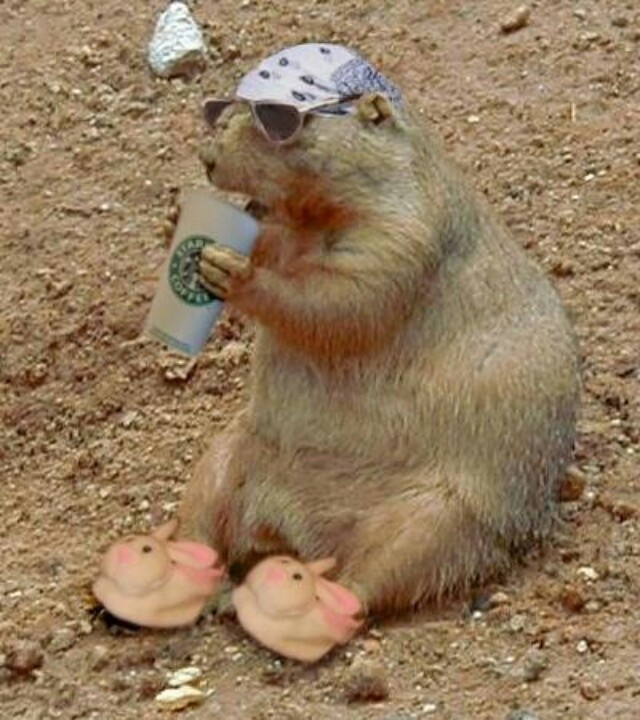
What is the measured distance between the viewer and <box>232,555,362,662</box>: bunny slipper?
4.30 m

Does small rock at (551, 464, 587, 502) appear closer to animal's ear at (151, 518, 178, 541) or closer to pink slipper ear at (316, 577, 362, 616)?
pink slipper ear at (316, 577, 362, 616)

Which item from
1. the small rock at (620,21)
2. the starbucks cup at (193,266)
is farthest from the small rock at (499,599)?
the small rock at (620,21)

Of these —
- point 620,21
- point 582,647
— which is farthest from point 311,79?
point 620,21

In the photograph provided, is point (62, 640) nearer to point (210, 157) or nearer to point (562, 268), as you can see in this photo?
point (210, 157)

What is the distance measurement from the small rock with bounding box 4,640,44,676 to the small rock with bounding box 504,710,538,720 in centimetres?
94

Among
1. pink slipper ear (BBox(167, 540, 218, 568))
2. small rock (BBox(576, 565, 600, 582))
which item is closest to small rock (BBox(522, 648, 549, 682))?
small rock (BBox(576, 565, 600, 582))

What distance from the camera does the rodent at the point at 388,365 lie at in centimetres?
433

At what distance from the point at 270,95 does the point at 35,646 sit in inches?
45.4

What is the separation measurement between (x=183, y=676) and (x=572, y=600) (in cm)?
77

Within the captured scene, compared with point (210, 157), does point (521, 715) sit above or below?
below

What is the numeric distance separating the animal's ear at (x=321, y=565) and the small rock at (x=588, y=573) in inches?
19.5

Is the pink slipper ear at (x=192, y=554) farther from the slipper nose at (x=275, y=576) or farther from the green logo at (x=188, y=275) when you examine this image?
the green logo at (x=188, y=275)

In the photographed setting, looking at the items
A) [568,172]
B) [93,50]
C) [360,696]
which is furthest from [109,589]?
[93,50]

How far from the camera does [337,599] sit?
4.37 m
